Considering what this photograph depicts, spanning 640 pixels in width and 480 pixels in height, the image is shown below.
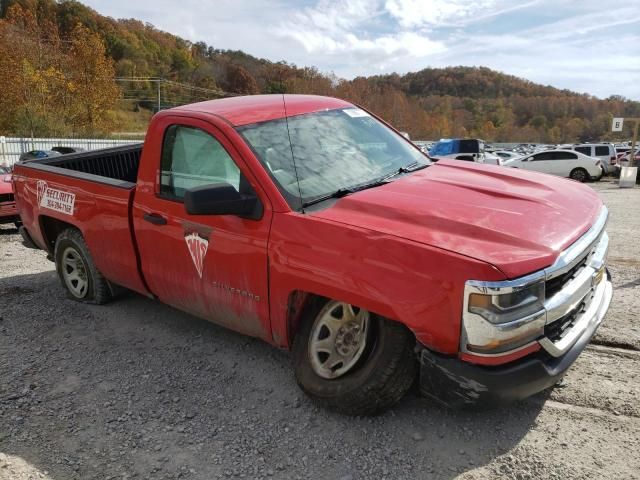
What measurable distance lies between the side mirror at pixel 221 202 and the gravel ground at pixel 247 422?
1174 mm

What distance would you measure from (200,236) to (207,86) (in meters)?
85.5

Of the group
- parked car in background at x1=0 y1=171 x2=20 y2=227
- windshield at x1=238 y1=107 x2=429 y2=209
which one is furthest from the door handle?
parked car in background at x1=0 y1=171 x2=20 y2=227

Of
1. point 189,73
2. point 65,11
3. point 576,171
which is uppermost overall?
point 65,11

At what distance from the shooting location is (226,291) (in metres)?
3.29

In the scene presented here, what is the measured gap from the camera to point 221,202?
9.61 feet

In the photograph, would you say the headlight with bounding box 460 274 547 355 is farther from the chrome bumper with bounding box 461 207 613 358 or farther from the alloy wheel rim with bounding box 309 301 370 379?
the alloy wheel rim with bounding box 309 301 370 379

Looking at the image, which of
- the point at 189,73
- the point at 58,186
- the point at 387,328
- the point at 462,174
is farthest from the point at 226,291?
the point at 189,73

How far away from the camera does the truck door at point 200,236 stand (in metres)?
3.11

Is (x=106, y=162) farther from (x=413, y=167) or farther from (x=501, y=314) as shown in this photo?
(x=501, y=314)

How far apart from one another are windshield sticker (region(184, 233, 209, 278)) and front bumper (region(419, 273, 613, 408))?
1535 millimetres

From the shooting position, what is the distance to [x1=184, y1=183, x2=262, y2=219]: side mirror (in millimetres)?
2900

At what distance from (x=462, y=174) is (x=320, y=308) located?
1.53 metres

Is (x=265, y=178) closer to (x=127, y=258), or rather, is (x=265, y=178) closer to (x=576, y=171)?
(x=127, y=258)

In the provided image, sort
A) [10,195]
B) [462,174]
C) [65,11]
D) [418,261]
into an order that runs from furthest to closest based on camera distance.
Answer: [65,11] → [10,195] → [462,174] → [418,261]
